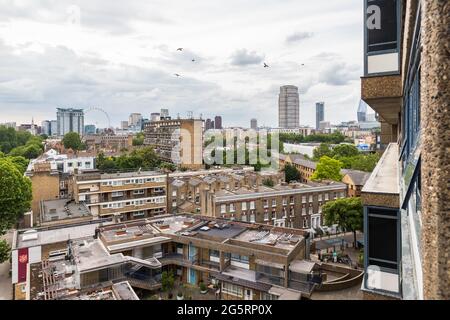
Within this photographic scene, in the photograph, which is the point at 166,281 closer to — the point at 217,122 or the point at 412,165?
the point at 412,165

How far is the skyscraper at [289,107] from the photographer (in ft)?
462

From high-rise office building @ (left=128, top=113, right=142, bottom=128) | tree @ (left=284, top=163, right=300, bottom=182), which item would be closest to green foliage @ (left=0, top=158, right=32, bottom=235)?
tree @ (left=284, top=163, right=300, bottom=182)

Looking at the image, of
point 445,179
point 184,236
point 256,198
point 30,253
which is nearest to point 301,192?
point 256,198

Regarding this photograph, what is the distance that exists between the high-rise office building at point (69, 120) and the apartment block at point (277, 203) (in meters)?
120

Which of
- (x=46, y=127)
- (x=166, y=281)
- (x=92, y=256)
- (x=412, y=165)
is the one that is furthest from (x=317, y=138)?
(x=46, y=127)

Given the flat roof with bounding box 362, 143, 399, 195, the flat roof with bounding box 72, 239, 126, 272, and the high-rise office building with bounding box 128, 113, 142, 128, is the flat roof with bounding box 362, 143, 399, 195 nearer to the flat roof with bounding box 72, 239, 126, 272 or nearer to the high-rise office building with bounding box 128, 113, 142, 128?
the flat roof with bounding box 72, 239, 126, 272

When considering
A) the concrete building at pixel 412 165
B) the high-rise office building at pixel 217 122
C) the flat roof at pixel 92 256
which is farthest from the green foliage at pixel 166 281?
the high-rise office building at pixel 217 122

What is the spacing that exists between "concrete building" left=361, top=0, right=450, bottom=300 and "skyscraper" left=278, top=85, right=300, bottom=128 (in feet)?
→ 443

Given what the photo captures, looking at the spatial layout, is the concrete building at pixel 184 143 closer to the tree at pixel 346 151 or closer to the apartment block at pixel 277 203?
the tree at pixel 346 151

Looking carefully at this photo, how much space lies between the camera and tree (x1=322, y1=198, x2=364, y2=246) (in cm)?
1998

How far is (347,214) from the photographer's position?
792 inches

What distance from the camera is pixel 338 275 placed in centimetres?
1599
